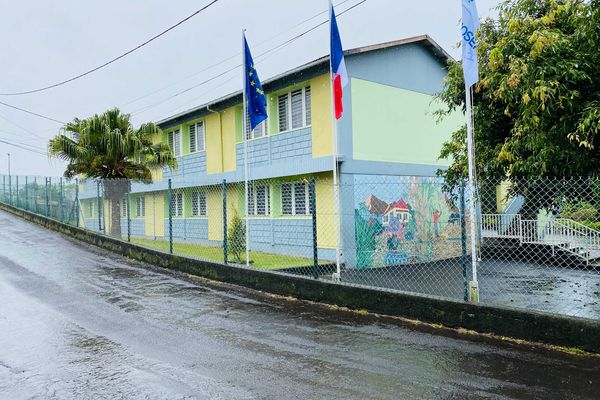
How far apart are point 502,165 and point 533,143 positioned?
3.78 feet

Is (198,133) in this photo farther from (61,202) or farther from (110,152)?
(61,202)

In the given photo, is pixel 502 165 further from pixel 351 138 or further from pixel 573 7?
pixel 351 138

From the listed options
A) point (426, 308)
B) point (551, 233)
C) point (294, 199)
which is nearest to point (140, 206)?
point (294, 199)

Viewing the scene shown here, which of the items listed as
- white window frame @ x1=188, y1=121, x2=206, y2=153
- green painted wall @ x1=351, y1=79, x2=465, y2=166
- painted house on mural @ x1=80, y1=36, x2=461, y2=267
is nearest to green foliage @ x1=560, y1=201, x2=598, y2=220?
painted house on mural @ x1=80, y1=36, x2=461, y2=267

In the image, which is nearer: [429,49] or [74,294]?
[74,294]

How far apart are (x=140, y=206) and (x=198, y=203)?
22.4ft

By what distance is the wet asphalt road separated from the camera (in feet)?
14.5

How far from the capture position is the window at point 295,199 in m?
15.2

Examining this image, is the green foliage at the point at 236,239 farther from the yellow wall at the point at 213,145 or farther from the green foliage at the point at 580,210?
the green foliage at the point at 580,210

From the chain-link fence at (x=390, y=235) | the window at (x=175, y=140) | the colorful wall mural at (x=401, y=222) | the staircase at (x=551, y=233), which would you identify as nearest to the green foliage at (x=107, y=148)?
the chain-link fence at (x=390, y=235)

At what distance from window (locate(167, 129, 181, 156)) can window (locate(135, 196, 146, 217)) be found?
4511mm

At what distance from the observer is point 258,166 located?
16656mm

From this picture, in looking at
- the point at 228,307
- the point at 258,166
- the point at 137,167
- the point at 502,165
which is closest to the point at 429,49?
the point at 258,166

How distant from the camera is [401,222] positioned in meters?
15.0
